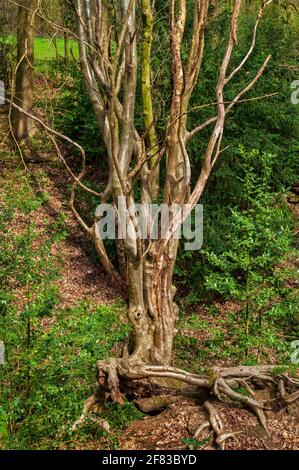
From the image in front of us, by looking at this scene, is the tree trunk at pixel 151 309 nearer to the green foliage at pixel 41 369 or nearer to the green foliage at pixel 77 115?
the green foliage at pixel 41 369

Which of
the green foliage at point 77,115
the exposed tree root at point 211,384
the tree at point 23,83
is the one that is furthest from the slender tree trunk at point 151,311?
the tree at point 23,83

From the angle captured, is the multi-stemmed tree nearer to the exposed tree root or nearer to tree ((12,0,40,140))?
the exposed tree root

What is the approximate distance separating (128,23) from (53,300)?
3.39 metres

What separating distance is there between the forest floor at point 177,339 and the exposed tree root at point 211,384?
101mm

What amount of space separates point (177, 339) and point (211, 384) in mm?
2596

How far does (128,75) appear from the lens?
680cm

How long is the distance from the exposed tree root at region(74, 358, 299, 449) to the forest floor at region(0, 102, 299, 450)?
101 millimetres

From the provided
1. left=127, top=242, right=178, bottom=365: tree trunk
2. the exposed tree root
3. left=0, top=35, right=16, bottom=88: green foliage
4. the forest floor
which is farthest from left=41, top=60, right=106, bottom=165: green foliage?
the exposed tree root

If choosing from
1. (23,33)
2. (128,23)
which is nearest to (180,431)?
(128,23)

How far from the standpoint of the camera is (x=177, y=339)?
856 centimetres

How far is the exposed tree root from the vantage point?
576 centimetres

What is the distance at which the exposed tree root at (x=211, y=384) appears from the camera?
5.76 m

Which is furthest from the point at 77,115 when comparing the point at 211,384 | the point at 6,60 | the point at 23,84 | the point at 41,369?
the point at 41,369

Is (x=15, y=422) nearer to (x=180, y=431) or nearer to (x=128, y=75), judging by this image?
(x=180, y=431)
